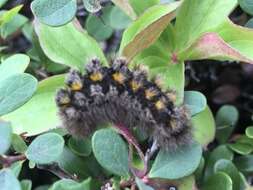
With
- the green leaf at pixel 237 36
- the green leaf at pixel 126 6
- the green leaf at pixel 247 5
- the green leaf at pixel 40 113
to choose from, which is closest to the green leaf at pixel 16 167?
the green leaf at pixel 40 113

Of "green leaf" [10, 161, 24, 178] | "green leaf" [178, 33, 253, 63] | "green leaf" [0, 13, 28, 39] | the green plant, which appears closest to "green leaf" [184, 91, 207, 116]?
the green plant

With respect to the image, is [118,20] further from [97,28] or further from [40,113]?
[40,113]

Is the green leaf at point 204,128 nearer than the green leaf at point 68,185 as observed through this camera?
No

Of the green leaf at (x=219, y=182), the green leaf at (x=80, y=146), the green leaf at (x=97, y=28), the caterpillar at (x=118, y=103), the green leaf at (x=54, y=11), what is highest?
the green leaf at (x=54, y=11)

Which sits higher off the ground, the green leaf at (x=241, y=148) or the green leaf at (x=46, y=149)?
the green leaf at (x=46, y=149)

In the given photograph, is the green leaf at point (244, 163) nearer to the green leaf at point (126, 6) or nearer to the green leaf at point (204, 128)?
the green leaf at point (204, 128)

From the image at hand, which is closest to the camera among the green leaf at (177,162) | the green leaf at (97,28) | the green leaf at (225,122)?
the green leaf at (177,162)

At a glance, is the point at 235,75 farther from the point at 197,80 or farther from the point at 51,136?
the point at 51,136
